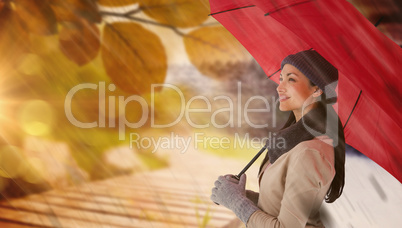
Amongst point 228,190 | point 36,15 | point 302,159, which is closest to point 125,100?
point 36,15

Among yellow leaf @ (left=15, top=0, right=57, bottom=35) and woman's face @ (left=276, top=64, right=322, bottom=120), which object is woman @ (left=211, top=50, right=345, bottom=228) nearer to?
woman's face @ (left=276, top=64, right=322, bottom=120)

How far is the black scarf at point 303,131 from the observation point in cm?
102

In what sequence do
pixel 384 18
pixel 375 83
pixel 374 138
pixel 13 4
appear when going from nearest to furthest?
pixel 375 83
pixel 374 138
pixel 384 18
pixel 13 4

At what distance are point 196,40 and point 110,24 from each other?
0.48 meters

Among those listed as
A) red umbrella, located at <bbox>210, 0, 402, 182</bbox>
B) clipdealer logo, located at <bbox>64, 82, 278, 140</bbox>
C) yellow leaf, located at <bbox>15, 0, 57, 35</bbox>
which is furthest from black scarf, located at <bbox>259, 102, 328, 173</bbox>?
yellow leaf, located at <bbox>15, 0, 57, 35</bbox>

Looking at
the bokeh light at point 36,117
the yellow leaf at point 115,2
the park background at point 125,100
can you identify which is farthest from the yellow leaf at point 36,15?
the bokeh light at point 36,117

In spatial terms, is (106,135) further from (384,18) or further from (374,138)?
(384,18)

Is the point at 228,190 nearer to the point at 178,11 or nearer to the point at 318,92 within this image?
the point at 318,92

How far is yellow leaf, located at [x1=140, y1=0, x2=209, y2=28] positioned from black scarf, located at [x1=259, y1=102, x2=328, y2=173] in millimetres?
1052

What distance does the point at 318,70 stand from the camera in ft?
3.47

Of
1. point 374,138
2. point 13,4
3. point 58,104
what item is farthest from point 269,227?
point 13,4

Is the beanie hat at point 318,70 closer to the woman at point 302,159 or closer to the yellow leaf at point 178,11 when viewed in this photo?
the woman at point 302,159

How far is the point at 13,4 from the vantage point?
1.79 meters

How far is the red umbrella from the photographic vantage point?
0.84 m
